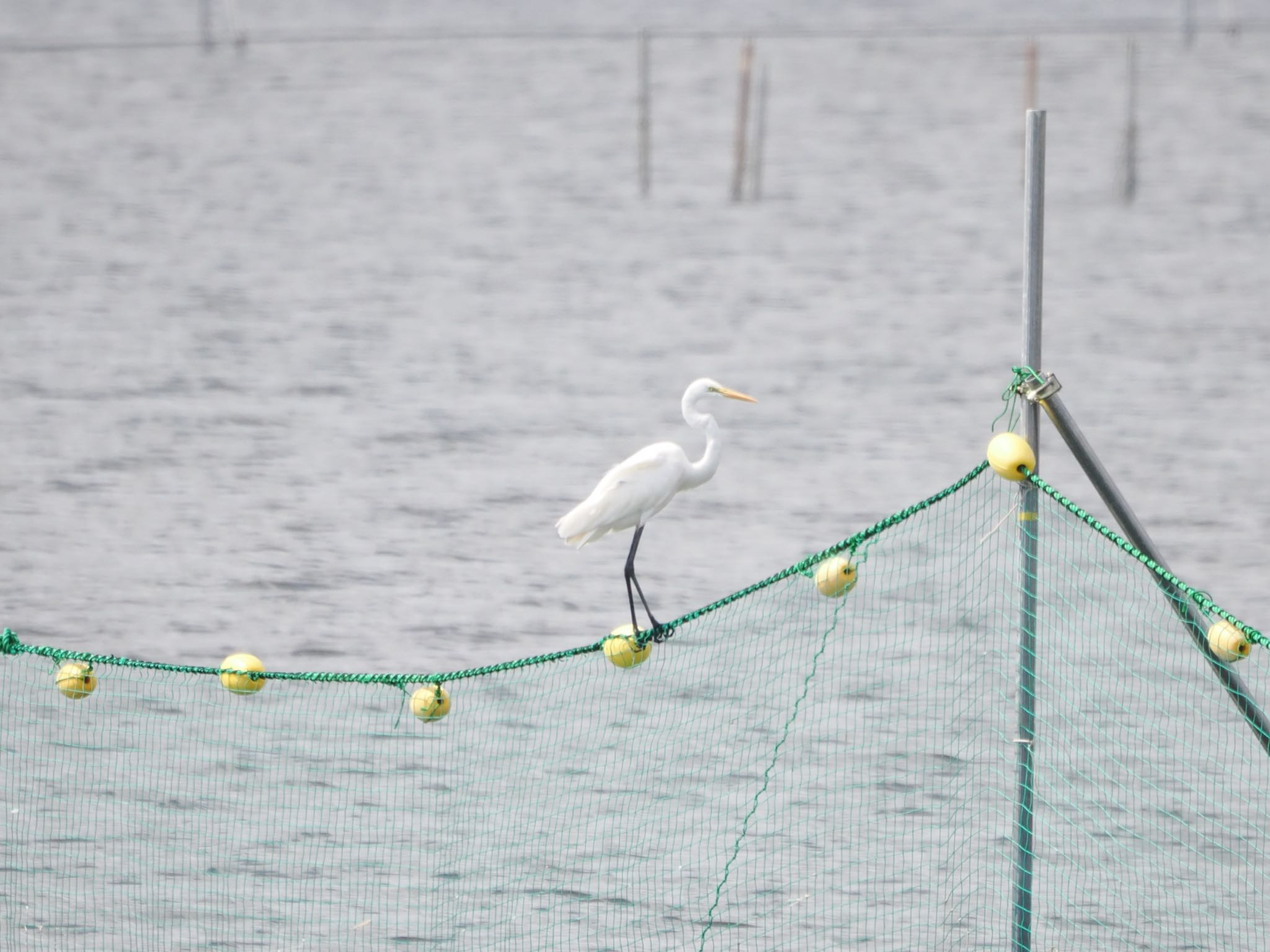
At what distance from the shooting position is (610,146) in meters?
38.9

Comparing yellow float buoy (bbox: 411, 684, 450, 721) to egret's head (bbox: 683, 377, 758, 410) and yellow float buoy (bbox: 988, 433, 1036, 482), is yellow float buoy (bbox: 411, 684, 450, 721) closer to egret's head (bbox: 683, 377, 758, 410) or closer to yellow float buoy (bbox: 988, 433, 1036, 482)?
egret's head (bbox: 683, 377, 758, 410)

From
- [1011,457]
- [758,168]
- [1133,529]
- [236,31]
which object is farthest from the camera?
[236,31]

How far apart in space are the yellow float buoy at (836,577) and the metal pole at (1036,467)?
0.60 metres

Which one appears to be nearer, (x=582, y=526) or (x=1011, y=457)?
(x=1011, y=457)

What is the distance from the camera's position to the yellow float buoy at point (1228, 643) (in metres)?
5.58

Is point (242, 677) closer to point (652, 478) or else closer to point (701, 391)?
point (652, 478)

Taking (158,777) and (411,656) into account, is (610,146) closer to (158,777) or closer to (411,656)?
(411,656)

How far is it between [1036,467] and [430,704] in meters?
2.69

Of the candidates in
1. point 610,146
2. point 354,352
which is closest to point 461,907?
point 354,352

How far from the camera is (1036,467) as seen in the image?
5.61 m

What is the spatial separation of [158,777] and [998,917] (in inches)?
183

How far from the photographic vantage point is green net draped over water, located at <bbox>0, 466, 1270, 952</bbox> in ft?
27.3

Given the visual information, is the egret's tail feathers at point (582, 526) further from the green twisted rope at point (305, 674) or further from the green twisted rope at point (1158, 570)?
the green twisted rope at point (1158, 570)

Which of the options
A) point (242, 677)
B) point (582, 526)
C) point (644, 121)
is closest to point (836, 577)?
point (582, 526)
